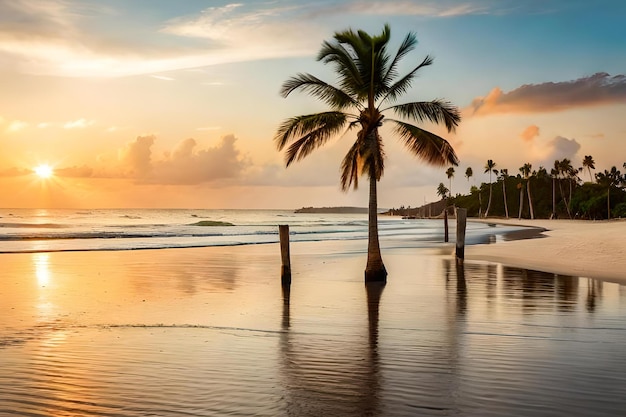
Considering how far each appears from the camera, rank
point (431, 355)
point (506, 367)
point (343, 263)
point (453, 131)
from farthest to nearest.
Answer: point (343, 263) → point (453, 131) → point (431, 355) → point (506, 367)

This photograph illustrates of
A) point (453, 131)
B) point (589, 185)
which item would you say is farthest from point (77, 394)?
point (589, 185)

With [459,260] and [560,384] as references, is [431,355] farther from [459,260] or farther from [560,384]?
[459,260]

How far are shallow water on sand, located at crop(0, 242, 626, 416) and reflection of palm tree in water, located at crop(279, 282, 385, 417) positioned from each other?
Result: 0.03m

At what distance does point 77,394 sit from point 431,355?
534cm

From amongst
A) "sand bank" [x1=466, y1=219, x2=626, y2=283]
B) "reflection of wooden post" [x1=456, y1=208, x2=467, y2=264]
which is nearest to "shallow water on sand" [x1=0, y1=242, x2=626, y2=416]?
"sand bank" [x1=466, y1=219, x2=626, y2=283]

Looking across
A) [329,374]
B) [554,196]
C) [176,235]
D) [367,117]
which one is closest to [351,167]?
[367,117]

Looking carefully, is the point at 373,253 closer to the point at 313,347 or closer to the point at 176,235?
the point at 313,347

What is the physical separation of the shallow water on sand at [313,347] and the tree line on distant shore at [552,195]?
105357 mm

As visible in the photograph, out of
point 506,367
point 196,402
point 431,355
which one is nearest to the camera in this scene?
point 196,402

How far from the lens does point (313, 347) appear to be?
10.5 metres

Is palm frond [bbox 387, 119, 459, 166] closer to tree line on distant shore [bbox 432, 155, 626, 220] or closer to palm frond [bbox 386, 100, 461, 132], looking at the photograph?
palm frond [bbox 386, 100, 461, 132]

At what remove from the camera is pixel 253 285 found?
20.3m

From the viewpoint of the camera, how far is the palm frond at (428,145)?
813 inches

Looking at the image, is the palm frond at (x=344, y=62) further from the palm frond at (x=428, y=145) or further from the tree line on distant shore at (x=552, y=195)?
the tree line on distant shore at (x=552, y=195)
